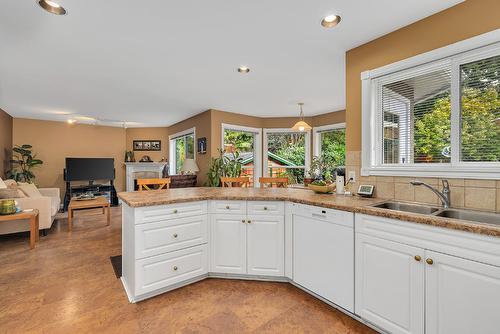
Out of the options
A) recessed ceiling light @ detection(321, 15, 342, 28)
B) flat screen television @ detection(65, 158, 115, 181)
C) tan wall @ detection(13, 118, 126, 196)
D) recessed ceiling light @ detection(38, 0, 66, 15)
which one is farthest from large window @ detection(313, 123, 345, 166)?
tan wall @ detection(13, 118, 126, 196)

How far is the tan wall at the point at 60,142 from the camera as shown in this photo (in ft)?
21.1

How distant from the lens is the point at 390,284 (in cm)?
169

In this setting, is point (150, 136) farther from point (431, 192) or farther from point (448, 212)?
point (448, 212)

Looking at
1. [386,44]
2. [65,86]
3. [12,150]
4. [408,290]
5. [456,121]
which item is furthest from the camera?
[12,150]

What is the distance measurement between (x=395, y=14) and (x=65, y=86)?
4.35m

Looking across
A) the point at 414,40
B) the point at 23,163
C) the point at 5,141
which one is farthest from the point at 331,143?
the point at 5,141

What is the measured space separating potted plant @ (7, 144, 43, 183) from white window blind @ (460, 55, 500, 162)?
775 centimetres

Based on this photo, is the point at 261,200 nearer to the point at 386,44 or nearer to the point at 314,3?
the point at 314,3

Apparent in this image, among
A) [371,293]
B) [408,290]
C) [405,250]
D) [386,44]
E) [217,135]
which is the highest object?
[386,44]

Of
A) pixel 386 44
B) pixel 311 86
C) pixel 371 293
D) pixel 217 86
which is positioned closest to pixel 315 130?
pixel 311 86

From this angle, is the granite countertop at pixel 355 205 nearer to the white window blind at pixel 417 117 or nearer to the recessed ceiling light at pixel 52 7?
the white window blind at pixel 417 117

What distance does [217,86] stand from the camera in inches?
152

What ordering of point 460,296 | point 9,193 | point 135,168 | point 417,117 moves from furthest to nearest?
point 135,168
point 9,193
point 417,117
point 460,296

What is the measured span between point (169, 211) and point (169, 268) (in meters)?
0.53
